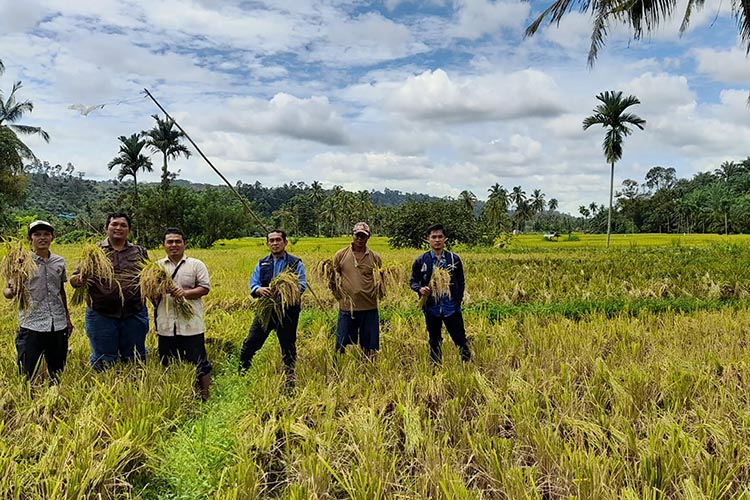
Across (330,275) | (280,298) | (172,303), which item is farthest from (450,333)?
(172,303)

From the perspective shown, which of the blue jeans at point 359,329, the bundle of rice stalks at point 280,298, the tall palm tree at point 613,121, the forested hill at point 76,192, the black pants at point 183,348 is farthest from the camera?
the forested hill at point 76,192

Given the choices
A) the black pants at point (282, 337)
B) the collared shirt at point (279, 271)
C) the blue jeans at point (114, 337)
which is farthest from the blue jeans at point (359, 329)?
the blue jeans at point (114, 337)

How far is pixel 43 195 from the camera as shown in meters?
71.2

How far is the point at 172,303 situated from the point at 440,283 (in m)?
2.59

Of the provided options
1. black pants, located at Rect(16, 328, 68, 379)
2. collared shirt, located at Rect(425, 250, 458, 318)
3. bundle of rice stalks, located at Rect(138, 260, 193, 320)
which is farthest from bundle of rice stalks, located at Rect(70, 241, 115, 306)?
collared shirt, located at Rect(425, 250, 458, 318)

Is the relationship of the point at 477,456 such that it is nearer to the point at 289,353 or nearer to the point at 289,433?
the point at 289,433

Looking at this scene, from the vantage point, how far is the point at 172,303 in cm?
428

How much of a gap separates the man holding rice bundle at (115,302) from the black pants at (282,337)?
1.02 metres

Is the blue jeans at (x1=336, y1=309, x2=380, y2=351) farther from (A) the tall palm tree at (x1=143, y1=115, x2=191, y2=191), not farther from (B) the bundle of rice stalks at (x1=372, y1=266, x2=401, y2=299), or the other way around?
(A) the tall palm tree at (x1=143, y1=115, x2=191, y2=191)

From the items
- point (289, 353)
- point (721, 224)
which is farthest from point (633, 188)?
point (289, 353)

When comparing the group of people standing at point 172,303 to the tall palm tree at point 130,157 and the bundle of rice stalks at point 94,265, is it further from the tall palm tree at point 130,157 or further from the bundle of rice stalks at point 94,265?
the tall palm tree at point 130,157

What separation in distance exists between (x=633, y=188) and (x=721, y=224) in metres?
41.0

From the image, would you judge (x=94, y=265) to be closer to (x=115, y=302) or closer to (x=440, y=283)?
(x=115, y=302)

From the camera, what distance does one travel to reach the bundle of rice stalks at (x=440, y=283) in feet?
16.2
